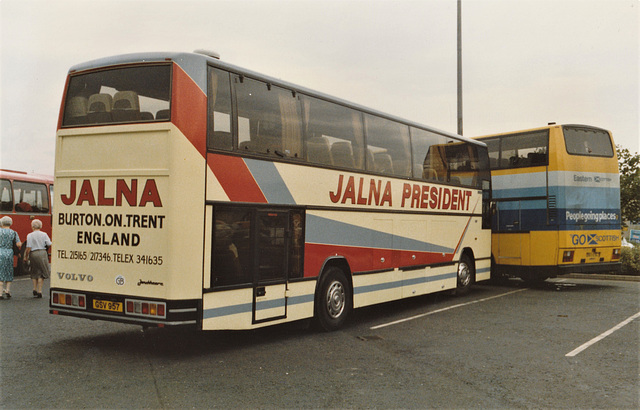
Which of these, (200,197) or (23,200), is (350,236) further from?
(23,200)

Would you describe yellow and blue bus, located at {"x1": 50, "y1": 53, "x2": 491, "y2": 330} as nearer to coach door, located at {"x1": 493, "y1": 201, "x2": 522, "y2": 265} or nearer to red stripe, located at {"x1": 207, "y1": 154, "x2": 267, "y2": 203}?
red stripe, located at {"x1": 207, "y1": 154, "x2": 267, "y2": 203}

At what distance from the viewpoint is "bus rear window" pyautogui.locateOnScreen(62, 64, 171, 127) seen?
22.0ft

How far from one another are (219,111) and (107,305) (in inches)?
106

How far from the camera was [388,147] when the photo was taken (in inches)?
407

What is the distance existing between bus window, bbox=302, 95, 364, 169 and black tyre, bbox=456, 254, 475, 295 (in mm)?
4996

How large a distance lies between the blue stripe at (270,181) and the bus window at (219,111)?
0.45 m

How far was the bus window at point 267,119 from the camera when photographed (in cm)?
738

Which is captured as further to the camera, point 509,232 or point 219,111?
point 509,232

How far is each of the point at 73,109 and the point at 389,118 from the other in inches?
216

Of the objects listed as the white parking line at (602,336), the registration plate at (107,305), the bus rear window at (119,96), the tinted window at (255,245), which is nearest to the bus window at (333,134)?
the tinted window at (255,245)

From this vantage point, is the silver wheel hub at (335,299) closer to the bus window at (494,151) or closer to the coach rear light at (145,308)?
the coach rear light at (145,308)

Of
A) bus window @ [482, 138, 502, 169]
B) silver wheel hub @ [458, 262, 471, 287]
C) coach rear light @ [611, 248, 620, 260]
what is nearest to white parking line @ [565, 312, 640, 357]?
silver wheel hub @ [458, 262, 471, 287]

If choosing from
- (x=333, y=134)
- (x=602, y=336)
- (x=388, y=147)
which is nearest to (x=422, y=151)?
(x=388, y=147)

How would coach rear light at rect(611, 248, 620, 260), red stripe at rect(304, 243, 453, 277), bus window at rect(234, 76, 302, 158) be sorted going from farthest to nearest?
coach rear light at rect(611, 248, 620, 260)
red stripe at rect(304, 243, 453, 277)
bus window at rect(234, 76, 302, 158)
